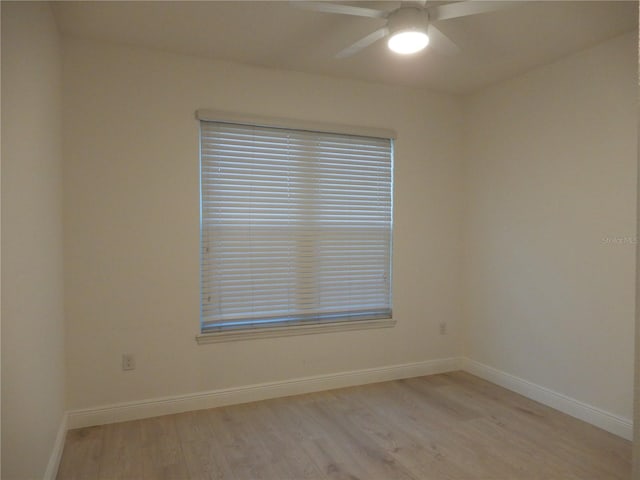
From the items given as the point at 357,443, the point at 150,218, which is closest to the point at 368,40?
the point at 150,218


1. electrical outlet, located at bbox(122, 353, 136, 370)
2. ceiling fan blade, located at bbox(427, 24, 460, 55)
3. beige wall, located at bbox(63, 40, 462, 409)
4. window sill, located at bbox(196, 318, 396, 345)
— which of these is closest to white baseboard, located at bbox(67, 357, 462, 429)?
beige wall, located at bbox(63, 40, 462, 409)

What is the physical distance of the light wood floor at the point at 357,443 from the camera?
232 centimetres

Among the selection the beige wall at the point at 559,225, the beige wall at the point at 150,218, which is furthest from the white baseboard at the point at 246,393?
the beige wall at the point at 559,225

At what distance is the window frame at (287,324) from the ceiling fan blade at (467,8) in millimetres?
1438

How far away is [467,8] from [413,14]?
0.28m

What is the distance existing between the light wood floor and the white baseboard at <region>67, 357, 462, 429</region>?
7 cm

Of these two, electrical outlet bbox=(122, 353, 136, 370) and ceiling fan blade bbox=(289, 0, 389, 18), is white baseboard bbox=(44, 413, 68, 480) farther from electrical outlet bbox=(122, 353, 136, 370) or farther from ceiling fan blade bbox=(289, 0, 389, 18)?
ceiling fan blade bbox=(289, 0, 389, 18)

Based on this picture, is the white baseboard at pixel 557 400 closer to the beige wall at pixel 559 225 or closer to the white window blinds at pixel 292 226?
the beige wall at pixel 559 225

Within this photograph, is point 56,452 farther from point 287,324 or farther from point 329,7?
point 329,7

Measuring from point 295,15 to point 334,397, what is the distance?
107 inches

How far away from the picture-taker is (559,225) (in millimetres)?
3158

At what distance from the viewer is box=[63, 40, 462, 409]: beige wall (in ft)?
9.30

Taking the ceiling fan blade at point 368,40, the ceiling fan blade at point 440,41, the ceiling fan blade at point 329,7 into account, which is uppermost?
the ceiling fan blade at point 329,7

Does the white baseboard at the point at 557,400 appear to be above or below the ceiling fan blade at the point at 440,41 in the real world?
below
